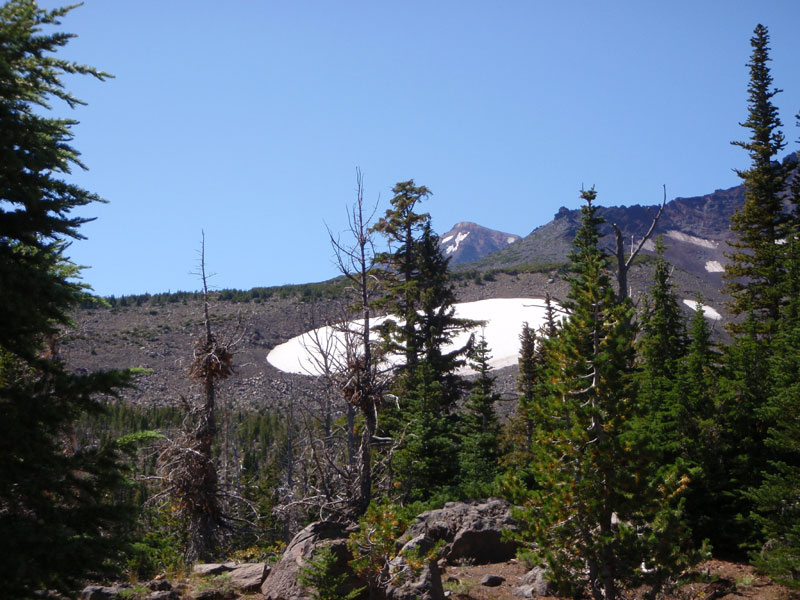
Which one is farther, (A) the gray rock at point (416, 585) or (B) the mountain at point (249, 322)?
(B) the mountain at point (249, 322)

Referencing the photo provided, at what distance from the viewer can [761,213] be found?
24547 millimetres

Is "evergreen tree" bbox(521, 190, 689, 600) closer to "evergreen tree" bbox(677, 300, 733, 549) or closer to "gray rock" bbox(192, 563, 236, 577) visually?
"gray rock" bbox(192, 563, 236, 577)

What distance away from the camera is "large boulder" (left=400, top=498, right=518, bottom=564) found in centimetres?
1290

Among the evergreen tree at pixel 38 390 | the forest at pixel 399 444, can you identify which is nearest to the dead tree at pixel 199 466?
the forest at pixel 399 444

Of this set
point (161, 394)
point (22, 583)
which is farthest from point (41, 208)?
point (161, 394)

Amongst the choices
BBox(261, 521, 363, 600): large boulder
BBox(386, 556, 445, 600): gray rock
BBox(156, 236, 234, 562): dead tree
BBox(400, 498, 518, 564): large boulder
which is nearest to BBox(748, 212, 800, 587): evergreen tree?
BBox(400, 498, 518, 564): large boulder

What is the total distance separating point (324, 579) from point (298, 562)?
1014mm

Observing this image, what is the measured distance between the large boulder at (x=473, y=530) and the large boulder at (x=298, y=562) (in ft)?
8.48

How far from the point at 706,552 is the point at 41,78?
1061cm

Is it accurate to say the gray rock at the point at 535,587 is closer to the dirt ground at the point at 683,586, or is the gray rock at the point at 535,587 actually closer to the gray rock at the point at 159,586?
the dirt ground at the point at 683,586

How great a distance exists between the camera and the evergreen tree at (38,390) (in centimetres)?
629

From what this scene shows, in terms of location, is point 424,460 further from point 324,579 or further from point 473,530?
point 324,579

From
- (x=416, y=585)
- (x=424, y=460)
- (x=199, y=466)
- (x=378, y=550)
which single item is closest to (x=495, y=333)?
(x=424, y=460)

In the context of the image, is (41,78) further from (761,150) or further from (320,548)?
(761,150)
